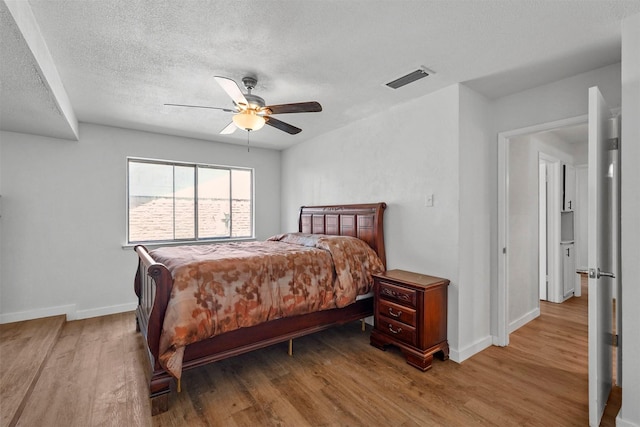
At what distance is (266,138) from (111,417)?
12.3 feet

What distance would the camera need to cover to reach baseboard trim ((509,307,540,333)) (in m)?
3.40

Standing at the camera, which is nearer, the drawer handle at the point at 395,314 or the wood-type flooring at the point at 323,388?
the wood-type flooring at the point at 323,388

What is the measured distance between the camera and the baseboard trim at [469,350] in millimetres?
2734

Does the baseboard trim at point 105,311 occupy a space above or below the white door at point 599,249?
below

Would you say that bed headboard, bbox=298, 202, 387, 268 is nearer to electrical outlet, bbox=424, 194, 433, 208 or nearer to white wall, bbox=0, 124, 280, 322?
electrical outlet, bbox=424, 194, 433, 208

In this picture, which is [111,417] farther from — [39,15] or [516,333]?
[516,333]

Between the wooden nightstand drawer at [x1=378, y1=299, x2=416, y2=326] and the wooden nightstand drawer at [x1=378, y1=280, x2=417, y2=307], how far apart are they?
2.0 inches

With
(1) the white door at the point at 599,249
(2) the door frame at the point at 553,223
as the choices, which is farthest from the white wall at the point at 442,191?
(2) the door frame at the point at 553,223

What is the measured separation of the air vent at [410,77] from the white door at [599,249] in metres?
1.13

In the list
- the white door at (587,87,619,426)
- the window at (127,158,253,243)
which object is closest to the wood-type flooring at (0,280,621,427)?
the white door at (587,87,619,426)

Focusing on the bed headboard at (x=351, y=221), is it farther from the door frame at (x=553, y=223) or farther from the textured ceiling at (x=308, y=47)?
the door frame at (x=553, y=223)

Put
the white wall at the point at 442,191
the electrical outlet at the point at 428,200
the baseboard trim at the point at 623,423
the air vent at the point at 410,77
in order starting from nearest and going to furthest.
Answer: the baseboard trim at the point at 623,423
the air vent at the point at 410,77
the white wall at the point at 442,191
the electrical outlet at the point at 428,200

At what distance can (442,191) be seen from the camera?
2883mm

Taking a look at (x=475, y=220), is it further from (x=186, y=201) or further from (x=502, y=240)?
(x=186, y=201)
